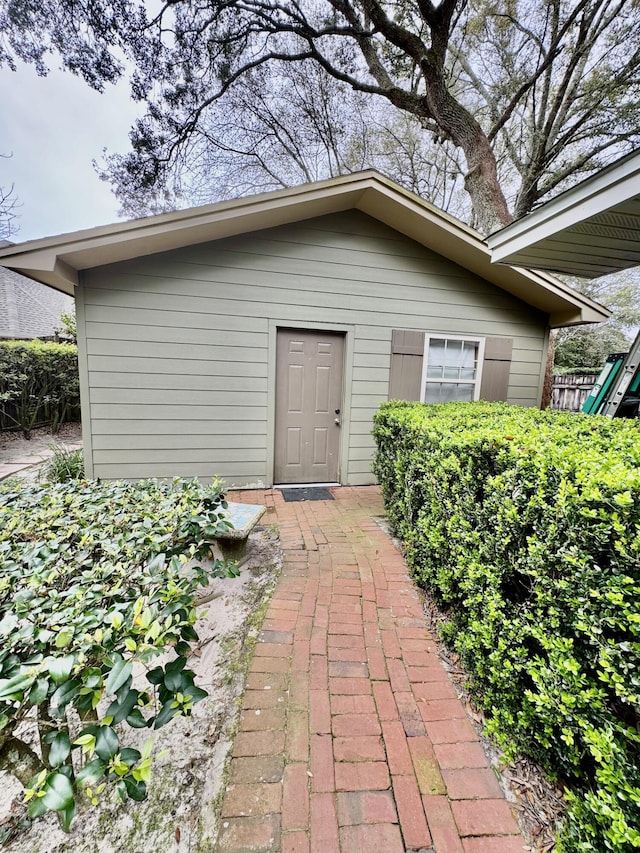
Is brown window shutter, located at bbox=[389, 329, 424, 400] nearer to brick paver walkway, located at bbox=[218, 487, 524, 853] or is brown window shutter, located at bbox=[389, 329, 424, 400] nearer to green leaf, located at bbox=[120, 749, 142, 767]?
→ brick paver walkway, located at bbox=[218, 487, 524, 853]

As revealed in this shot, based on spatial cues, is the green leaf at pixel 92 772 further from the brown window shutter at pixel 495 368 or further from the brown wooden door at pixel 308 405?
the brown window shutter at pixel 495 368

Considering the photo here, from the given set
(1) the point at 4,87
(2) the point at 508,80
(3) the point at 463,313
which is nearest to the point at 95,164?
(1) the point at 4,87

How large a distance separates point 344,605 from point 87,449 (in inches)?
133

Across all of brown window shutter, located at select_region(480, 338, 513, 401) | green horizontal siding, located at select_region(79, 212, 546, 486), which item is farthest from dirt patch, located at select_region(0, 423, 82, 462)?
brown window shutter, located at select_region(480, 338, 513, 401)

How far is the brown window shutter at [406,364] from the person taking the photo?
4816mm

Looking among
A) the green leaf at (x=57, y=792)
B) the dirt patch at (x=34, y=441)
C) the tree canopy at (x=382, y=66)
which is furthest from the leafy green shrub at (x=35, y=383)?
the green leaf at (x=57, y=792)

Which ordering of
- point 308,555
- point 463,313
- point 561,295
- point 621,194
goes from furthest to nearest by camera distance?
point 463,313, point 561,295, point 308,555, point 621,194

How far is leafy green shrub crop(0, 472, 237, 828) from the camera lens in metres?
0.82

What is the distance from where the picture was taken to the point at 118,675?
866mm

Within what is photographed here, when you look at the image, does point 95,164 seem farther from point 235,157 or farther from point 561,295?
point 561,295

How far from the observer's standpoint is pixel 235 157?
Result: 10.0 meters

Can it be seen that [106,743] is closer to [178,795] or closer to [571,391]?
[178,795]

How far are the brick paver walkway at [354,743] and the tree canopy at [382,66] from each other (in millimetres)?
7749

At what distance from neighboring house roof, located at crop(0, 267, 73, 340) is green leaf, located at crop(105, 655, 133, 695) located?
16.7 metres
